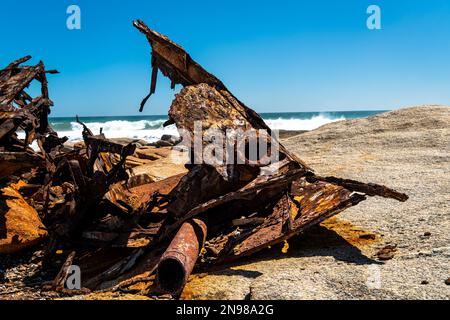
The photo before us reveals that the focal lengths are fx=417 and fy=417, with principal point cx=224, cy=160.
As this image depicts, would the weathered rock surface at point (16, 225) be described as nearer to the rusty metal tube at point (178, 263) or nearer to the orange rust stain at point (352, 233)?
the rusty metal tube at point (178, 263)

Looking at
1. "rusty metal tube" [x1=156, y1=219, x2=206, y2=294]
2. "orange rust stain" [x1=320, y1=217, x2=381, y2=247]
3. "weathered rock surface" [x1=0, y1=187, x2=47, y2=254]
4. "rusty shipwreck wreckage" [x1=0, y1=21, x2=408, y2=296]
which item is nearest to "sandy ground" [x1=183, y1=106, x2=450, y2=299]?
"orange rust stain" [x1=320, y1=217, x2=381, y2=247]

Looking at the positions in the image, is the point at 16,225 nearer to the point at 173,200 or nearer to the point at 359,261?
the point at 173,200

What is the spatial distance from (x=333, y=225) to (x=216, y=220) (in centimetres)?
144

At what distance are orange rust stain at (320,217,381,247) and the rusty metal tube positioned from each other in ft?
5.54

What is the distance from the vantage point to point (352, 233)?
451 cm

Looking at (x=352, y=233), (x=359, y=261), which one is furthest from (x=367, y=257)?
(x=352, y=233)

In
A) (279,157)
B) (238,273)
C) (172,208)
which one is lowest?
(238,273)

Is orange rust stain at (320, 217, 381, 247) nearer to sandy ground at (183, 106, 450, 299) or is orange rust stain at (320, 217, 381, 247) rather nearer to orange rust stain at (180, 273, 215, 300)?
sandy ground at (183, 106, 450, 299)

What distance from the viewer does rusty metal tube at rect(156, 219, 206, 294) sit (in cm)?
314

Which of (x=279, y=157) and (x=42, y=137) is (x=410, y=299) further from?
(x=42, y=137)

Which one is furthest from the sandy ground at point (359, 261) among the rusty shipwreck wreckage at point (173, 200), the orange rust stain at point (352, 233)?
the rusty shipwreck wreckage at point (173, 200)

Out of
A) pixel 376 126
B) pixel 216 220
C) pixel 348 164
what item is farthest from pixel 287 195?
pixel 376 126

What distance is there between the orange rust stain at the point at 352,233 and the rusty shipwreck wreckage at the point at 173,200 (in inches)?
19.7
